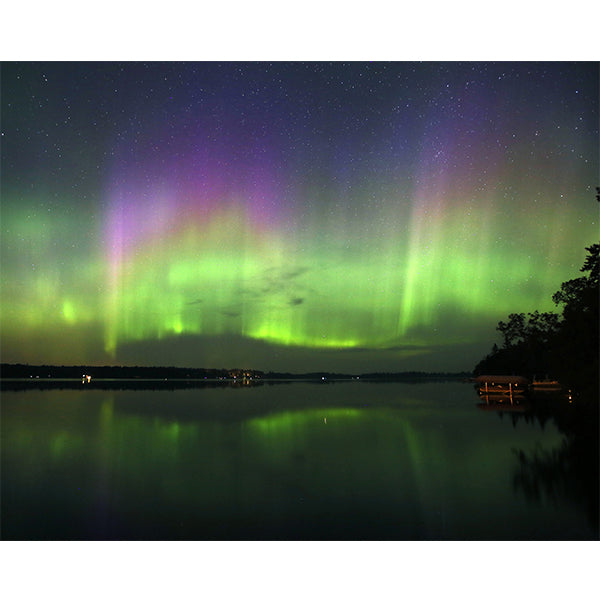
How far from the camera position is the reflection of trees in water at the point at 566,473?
44.2 feet

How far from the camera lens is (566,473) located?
16281 mm

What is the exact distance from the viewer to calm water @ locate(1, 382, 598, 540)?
1154 cm

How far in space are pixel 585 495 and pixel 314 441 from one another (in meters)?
12.0

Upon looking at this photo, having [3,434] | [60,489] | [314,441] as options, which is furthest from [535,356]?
[60,489]

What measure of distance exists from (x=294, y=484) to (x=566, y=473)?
25.2 ft

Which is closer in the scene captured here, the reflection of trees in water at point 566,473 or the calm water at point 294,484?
the calm water at point 294,484

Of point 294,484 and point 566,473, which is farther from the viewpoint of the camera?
point 566,473

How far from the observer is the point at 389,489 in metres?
14.9

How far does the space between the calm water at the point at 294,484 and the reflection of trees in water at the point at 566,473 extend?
68mm

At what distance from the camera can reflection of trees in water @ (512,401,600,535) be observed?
44.2ft

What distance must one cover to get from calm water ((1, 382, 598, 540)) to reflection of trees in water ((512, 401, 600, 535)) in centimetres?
7

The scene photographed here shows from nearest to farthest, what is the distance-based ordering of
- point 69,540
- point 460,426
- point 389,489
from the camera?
1. point 69,540
2. point 389,489
3. point 460,426

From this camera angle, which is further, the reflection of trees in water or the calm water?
the reflection of trees in water

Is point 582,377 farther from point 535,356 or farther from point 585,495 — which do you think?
point 535,356
